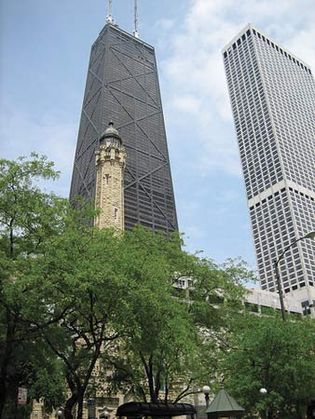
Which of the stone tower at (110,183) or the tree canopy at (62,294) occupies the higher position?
the stone tower at (110,183)

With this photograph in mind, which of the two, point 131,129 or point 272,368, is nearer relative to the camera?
point 272,368

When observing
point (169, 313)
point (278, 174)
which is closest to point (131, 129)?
point (278, 174)

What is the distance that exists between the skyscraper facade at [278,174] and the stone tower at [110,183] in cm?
8102

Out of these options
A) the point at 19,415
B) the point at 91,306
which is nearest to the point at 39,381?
the point at 19,415

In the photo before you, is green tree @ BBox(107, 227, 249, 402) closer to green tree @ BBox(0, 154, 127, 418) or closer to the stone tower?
green tree @ BBox(0, 154, 127, 418)

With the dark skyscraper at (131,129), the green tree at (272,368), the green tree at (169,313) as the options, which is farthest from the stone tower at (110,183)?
the green tree at (272,368)

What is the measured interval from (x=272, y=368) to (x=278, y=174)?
5911 inches

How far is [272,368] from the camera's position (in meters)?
26.4

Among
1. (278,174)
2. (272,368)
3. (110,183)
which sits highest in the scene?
(278,174)

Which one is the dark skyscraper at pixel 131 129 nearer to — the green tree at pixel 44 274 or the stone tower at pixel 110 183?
the stone tower at pixel 110 183

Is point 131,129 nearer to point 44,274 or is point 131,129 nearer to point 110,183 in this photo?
point 110,183

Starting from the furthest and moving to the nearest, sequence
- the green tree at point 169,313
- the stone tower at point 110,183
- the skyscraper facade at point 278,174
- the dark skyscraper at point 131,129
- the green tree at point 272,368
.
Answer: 1. the skyscraper facade at point 278,174
2. the dark skyscraper at point 131,129
3. the stone tower at point 110,183
4. the green tree at point 272,368
5. the green tree at point 169,313

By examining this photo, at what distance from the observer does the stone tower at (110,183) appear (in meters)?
64.1

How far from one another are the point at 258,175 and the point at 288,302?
7268cm
